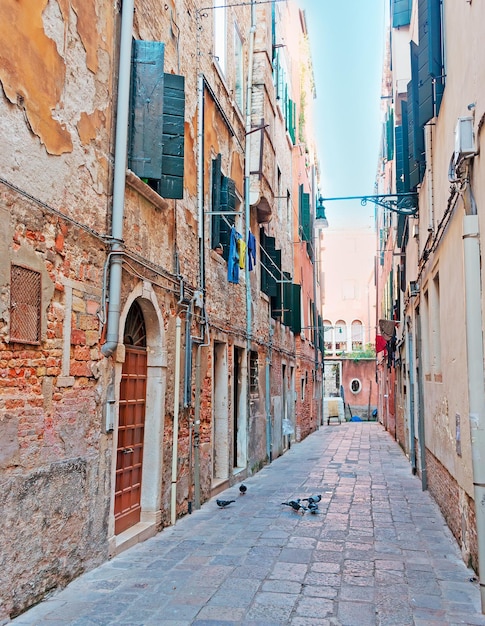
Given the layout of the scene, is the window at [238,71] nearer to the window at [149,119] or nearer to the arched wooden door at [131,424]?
the window at [149,119]

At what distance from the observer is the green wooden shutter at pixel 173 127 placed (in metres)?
6.20

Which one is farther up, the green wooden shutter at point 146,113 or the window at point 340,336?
the window at point 340,336

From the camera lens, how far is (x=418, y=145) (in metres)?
8.18

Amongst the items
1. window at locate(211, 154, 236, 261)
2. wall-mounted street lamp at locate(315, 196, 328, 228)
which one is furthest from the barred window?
wall-mounted street lamp at locate(315, 196, 328, 228)

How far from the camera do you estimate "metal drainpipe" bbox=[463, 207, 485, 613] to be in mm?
4250

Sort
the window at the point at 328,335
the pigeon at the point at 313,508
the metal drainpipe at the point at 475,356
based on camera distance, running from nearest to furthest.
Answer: the metal drainpipe at the point at 475,356, the pigeon at the point at 313,508, the window at the point at 328,335

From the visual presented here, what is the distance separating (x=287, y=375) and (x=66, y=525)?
12.3m

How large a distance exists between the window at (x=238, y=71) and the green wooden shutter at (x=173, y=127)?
15.5ft

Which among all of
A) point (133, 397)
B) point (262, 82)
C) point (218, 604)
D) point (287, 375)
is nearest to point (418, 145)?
point (262, 82)

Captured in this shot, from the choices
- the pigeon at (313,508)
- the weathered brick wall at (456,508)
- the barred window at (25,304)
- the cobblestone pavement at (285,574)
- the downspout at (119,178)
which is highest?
the downspout at (119,178)

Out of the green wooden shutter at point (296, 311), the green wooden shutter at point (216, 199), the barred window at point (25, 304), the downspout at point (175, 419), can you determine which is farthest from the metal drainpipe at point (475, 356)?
the green wooden shutter at point (296, 311)

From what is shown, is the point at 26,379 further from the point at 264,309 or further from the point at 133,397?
the point at 264,309

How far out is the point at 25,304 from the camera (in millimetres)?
4039

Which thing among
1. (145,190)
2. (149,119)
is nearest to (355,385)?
(145,190)
